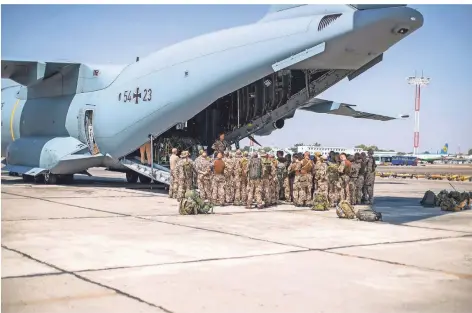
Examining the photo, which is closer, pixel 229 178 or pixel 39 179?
pixel 229 178

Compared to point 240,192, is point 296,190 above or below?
above

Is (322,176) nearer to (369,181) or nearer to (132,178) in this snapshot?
(369,181)

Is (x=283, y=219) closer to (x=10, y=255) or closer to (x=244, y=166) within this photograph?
(x=244, y=166)

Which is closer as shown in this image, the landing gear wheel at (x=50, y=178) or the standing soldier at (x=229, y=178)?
the standing soldier at (x=229, y=178)

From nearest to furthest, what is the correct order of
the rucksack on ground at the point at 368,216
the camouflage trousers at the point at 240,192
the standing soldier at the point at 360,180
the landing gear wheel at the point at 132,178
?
1. the rucksack on ground at the point at 368,216
2. the camouflage trousers at the point at 240,192
3. the standing soldier at the point at 360,180
4. the landing gear wheel at the point at 132,178

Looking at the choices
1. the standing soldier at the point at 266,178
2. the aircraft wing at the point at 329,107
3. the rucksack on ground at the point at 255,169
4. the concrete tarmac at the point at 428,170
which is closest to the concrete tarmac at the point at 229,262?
the rucksack on ground at the point at 255,169

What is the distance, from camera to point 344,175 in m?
13.5

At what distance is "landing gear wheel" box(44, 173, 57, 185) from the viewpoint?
18906mm

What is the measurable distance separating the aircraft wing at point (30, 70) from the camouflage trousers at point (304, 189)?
29.1 feet

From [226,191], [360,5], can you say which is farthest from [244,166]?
[360,5]

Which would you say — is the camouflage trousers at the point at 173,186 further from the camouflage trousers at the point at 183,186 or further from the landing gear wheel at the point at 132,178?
the landing gear wheel at the point at 132,178

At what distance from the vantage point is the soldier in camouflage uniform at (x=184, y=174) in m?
13.9

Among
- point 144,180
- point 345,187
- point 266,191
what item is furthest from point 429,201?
point 144,180

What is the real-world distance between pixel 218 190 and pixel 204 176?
0.48 m
